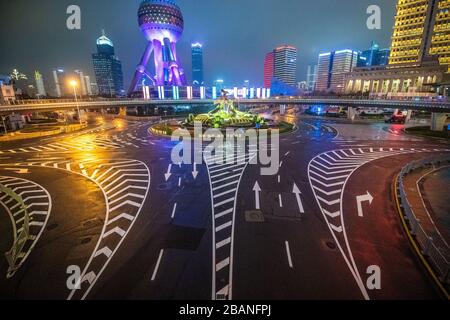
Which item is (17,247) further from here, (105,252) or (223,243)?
(223,243)

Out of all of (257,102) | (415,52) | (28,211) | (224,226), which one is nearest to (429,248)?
(224,226)

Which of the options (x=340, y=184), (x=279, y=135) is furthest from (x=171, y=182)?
(x=279, y=135)

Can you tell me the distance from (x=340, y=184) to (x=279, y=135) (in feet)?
86.8

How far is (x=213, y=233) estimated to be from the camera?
15.2 m

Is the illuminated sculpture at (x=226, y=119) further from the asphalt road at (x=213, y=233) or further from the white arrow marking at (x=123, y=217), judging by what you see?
the white arrow marking at (x=123, y=217)

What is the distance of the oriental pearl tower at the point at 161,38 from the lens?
14025 cm

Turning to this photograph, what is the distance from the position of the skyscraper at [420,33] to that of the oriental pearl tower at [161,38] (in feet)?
465

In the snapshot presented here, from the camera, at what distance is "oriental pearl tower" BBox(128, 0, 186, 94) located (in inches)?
5522

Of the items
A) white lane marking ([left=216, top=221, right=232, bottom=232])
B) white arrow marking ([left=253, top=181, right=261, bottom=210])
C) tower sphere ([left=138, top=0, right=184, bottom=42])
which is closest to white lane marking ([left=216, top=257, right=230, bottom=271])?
white lane marking ([left=216, top=221, right=232, bottom=232])

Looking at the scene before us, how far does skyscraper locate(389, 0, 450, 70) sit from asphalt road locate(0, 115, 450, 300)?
138 m

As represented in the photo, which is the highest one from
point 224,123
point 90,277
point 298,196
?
point 224,123

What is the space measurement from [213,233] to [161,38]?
165 m

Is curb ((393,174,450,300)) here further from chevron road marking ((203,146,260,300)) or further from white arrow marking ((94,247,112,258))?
white arrow marking ((94,247,112,258))

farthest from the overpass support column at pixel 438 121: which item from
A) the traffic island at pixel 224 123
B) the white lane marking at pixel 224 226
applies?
the white lane marking at pixel 224 226
